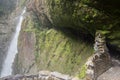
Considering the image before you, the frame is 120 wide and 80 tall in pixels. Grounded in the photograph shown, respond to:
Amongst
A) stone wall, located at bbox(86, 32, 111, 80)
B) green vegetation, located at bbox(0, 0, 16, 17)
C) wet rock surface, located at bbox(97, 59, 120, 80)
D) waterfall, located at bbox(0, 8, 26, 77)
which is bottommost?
waterfall, located at bbox(0, 8, 26, 77)

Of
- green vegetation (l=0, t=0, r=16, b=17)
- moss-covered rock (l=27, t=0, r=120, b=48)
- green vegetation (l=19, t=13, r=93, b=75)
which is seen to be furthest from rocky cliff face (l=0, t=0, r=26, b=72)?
moss-covered rock (l=27, t=0, r=120, b=48)

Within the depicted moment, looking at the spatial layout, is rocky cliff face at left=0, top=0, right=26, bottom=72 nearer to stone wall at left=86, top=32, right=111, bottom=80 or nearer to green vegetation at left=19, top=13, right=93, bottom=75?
green vegetation at left=19, top=13, right=93, bottom=75

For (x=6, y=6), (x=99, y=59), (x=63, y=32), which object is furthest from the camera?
(x=6, y=6)

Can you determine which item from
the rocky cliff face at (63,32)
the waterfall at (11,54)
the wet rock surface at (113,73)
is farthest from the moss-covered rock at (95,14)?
the waterfall at (11,54)

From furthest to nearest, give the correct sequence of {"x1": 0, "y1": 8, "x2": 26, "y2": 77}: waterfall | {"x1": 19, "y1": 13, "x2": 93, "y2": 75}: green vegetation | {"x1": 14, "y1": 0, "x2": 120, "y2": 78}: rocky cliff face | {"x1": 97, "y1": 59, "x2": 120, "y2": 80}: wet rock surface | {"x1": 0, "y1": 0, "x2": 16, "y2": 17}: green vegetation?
1. {"x1": 0, "y1": 0, "x2": 16, "y2": 17}: green vegetation
2. {"x1": 0, "y1": 8, "x2": 26, "y2": 77}: waterfall
3. {"x1": 19, "y1": 13, "x2": 93, "y2": 75}: green vegetation
4. {"x1": 14, "y1": 0, "x2": 120, "y2": 78}: rocky cliff face
5. {"x1": 97, "y1": 59, "x2": 120, "y2": 80}: wet rock surface

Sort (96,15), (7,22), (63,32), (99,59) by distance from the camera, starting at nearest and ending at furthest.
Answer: (96,15)
(99,59)
(63,32)
(7,22)

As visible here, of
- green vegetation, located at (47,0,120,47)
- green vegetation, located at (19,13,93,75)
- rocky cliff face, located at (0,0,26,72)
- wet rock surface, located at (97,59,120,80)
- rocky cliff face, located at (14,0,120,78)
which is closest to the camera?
green vegetation, located at (47,0,120,47)

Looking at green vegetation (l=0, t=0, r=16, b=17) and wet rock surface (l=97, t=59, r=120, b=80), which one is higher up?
green vegetation (l=0, t=0, r=16, b=17)

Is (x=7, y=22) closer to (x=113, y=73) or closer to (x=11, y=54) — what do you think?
(x=11, y=54)

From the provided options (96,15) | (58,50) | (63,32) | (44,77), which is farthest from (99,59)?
(63,32)

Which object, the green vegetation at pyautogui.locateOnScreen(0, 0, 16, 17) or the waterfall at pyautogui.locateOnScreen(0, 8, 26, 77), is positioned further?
the green vegetation at pyautogui.locateOnScreen(0, 0, 16, 17)

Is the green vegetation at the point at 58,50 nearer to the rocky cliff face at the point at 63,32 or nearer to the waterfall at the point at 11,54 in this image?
the rocky cliff face at the point at 63,32
